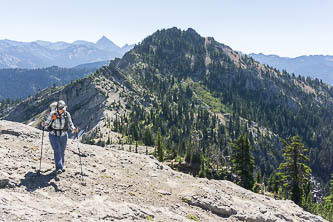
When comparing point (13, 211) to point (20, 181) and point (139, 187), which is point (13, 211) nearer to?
point (20, 181)

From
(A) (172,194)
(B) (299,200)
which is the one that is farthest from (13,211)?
(B) (299,200)

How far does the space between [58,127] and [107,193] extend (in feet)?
16.0

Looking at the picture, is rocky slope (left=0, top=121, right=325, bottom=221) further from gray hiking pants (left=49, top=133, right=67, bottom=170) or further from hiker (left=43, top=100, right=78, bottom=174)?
hiker (left=43, top=100, right=78, bottom=174)

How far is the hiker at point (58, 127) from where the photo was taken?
15758 millimetres

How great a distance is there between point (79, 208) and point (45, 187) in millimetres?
2657

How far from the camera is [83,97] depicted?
18738 centimetres

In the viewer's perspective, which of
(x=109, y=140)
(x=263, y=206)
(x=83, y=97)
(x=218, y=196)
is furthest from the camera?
(x=83, y=97)

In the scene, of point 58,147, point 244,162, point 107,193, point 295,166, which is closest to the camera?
point 107,193

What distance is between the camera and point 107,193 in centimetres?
1579

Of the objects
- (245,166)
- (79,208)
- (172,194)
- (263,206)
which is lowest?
(245,166)

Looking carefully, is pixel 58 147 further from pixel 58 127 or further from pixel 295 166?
pixel 295 166

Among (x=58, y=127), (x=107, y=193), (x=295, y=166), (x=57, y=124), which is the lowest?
(x=295, y=166)

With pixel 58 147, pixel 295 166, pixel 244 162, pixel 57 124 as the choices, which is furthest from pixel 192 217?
pixel 244 162

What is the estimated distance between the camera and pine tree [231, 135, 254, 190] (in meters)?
52.3
